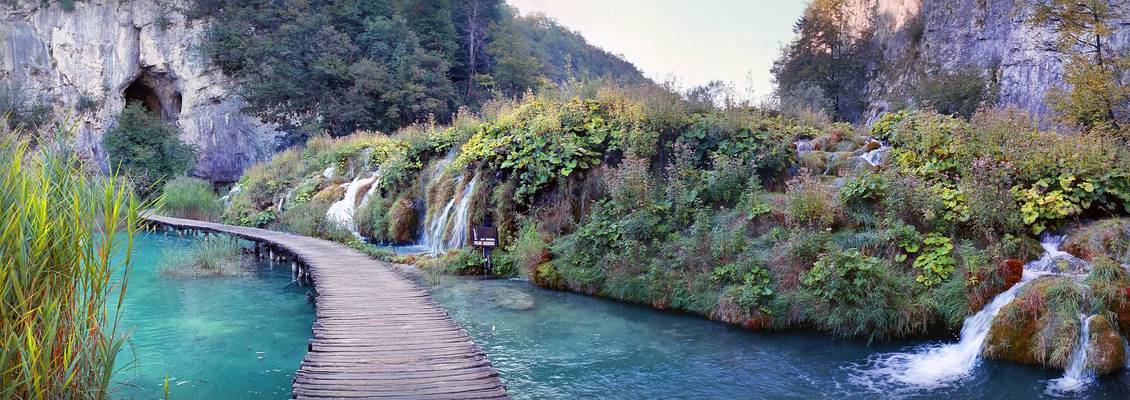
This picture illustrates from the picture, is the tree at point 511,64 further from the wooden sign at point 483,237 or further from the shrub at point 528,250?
the wooden sign at point 483,237

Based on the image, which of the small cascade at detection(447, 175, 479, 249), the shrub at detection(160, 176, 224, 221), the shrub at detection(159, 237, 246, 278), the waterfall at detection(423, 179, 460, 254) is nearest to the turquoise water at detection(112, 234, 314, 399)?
the shrub at detection(159, 237, 246, 278)

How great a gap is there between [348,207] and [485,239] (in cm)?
757

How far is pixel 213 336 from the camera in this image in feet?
24.5

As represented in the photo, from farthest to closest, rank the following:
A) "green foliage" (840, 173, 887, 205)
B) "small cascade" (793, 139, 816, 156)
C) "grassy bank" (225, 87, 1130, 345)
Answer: "small cascade" (793, 139, 816, 156) → "green foliage" (840, 173, 887, 205) → "grassy bank" (225, 87, 1130, 345)

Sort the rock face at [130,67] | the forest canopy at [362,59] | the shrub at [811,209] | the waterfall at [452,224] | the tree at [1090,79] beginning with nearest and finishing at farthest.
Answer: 1. the shrub at [811,209]
2. the tree at [1090,79]
3. the waterfall at [452,224]
4. the forest canopy at [362,59]
5. the rock face at [130,67]

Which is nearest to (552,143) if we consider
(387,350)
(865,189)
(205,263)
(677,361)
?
(865,189)

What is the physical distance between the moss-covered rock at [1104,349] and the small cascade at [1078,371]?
0.04m

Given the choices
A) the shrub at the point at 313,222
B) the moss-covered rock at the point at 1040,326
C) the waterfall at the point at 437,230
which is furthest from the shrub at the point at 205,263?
the moss-covered rock at the point at 1040,326

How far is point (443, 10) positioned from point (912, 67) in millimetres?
23298

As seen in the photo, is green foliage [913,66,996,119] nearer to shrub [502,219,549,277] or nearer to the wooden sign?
shrub [502,219,549,277]

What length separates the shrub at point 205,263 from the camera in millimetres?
11414

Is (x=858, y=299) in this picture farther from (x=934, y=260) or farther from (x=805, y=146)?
(x=805, y=146)

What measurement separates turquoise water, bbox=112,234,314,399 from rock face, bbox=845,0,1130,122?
14935 millimetres

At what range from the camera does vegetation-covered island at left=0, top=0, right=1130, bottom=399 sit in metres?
4.21
